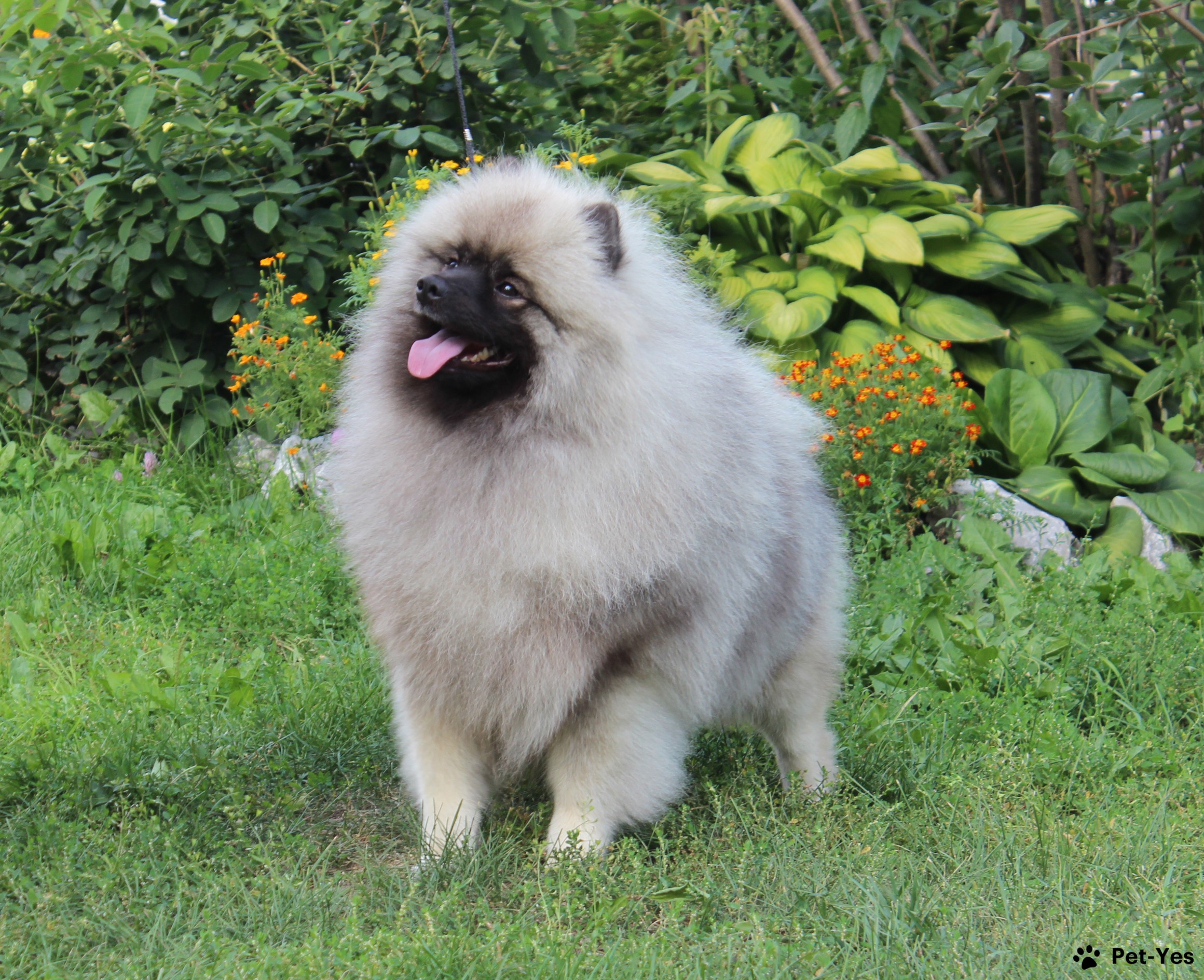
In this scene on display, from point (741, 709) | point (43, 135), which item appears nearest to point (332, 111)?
point (43, 135)

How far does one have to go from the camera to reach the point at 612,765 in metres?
2.45

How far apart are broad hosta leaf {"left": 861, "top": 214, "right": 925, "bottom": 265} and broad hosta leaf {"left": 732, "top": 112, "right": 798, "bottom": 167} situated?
0.66 metres

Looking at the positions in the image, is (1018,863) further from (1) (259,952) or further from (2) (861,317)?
(2) (861,317)

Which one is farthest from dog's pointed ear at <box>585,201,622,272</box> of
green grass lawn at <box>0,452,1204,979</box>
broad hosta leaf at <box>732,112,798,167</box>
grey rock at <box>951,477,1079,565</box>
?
broad hosta leaf at <box>732,112,798,167</box>

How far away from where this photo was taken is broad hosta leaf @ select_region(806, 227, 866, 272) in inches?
186

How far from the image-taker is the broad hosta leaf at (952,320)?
4.77 meters

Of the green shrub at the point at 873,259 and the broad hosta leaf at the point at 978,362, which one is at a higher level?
the green shrub at the point at 873,259

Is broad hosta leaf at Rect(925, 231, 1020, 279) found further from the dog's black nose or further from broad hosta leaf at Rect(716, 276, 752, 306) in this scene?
the dog's black nose

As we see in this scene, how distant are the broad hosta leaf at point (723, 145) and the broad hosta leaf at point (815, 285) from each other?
0.73 metres

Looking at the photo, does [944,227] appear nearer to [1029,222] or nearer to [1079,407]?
[1029,222]

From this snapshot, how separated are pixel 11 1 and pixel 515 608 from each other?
12.6 ft

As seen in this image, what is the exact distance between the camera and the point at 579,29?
19.6 feet

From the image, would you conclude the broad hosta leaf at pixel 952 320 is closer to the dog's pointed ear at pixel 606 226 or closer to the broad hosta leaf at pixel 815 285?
the broad hosta leaf at pixel 815 285

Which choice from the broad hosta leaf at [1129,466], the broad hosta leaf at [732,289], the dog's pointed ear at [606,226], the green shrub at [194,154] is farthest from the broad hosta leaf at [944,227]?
the dog's pointed ear at [606,226]
